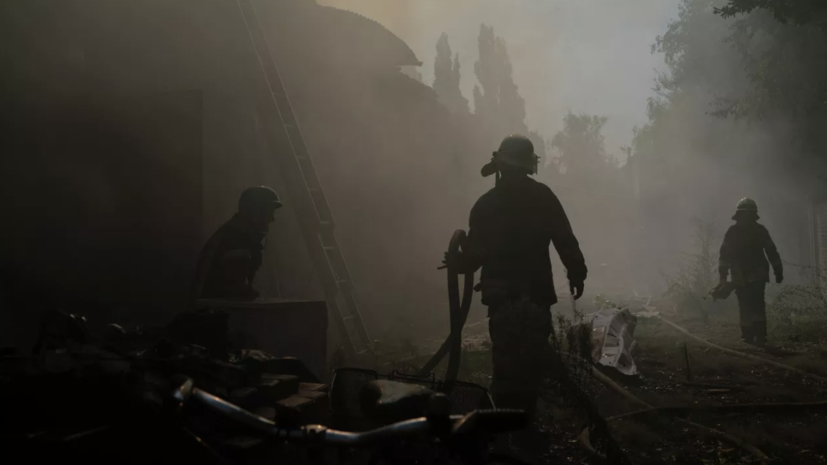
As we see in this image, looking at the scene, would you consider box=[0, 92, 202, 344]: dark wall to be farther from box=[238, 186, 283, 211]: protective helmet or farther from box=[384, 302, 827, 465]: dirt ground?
box=[384, 302, 827, 465]: dirt ground

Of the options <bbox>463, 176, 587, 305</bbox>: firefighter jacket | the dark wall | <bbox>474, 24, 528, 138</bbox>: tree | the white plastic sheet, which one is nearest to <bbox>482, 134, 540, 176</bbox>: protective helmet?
<bbox>463, 176, 587, 305</bbox>: firefighter jacket

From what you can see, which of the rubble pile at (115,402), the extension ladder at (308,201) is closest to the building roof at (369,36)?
the extension ladder at (308,201)

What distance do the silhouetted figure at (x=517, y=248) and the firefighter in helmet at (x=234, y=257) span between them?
86.8 inches

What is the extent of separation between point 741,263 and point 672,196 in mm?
21627

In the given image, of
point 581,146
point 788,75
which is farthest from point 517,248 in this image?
point 581,146

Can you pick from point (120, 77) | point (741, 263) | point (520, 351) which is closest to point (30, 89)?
point (120, 77)

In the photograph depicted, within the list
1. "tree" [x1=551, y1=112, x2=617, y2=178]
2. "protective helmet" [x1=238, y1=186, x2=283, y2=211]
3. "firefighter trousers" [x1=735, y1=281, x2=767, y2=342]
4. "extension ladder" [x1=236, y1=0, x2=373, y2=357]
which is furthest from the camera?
"tree" [x1=551, y1=112, x2=617, y2=178]

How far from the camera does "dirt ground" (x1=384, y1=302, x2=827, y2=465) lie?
4.20 meters

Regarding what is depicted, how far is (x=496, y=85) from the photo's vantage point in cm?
6531

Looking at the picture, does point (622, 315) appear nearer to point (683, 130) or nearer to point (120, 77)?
point (120, 77)

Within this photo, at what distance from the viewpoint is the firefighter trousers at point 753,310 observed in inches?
Result: 372

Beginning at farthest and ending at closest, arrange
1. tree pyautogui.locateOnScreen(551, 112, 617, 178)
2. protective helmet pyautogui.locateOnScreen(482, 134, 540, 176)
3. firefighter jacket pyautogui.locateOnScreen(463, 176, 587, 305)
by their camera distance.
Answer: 1. tree pyautogui.locateOnScreen(551, 112, 617, 178)
2. protective helmet pyautogui.locateOnScreen(482, 134, 540, 176)
3. firefighter jacket pyautogui.locateOnScreen(463, 176, 587, 305)

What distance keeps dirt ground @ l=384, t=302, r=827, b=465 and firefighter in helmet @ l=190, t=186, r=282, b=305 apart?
200cm

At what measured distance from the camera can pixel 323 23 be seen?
42.7 feet
